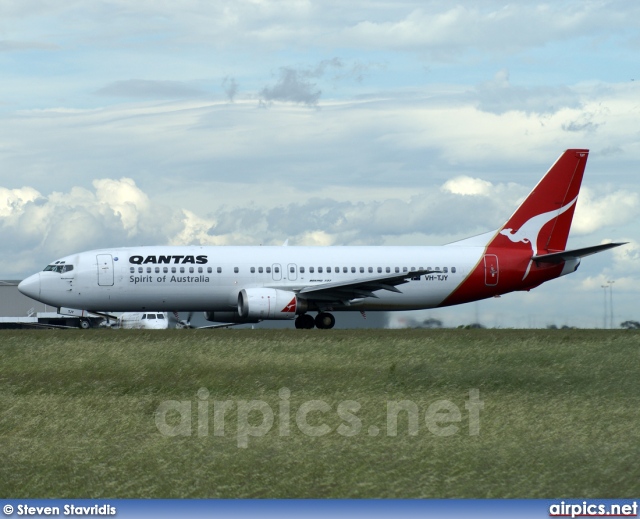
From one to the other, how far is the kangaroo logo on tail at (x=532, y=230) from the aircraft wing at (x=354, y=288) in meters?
5.10

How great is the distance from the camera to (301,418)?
59.3 feet

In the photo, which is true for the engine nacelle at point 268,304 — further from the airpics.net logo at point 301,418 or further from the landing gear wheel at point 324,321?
the airpics.net logo at point 301,418

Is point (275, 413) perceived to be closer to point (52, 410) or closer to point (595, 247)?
point (52, 410)

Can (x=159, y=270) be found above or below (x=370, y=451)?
above

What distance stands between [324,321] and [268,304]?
361cm

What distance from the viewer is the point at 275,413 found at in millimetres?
18547

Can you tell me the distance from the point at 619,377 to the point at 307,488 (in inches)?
517

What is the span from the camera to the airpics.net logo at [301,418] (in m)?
17.2

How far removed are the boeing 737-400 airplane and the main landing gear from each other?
53mm

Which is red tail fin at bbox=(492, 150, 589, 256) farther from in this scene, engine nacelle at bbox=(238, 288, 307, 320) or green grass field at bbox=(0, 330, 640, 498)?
green grass field at bbox=(0, 330, 640, 498)

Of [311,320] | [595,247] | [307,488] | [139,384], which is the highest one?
[595,247]

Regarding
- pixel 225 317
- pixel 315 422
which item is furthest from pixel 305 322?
pixel 315 422

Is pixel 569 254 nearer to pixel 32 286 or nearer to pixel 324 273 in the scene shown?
pixel 324 273

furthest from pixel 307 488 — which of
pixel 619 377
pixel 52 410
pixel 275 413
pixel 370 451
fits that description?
pixel 619 377
